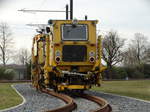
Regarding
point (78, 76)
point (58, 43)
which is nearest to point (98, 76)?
point (78, 76)

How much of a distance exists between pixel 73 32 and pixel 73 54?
3.67 feet

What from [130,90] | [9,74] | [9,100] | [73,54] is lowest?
[130,90]

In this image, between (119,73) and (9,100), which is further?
(119,73)

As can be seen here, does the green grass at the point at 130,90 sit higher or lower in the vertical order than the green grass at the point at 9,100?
lower

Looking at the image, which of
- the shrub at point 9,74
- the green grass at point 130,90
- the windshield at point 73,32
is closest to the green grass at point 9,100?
the windshield at point 73,32

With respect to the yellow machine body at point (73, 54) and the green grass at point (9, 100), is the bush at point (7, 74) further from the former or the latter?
the yellow machine body at point (73, 54)

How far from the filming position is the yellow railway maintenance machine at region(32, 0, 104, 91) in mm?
21547

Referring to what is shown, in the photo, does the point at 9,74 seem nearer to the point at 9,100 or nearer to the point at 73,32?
the point at 73,32

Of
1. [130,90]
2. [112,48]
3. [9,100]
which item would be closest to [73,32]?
[9,100]

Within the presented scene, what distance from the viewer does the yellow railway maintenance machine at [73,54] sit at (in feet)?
70.7

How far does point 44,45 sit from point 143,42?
89490 mm

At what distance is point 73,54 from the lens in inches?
862

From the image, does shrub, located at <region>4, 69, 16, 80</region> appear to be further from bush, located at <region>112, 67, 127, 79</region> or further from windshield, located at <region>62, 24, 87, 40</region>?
windshield, located at <region>62, 24, 87, 40</region>

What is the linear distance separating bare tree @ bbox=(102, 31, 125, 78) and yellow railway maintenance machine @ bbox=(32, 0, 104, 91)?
6768 cm
